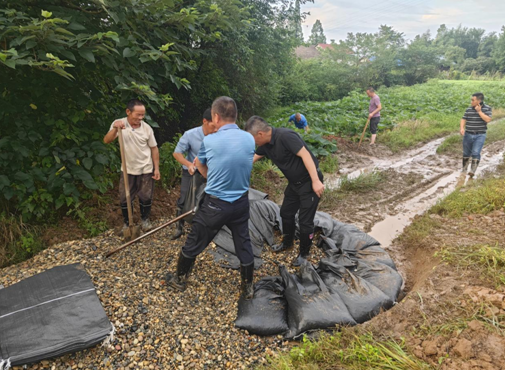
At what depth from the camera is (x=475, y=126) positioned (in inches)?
241

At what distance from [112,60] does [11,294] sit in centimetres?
222

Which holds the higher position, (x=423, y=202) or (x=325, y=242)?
(x=325, y=242)

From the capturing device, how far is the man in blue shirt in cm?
246

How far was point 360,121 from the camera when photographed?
1017cm

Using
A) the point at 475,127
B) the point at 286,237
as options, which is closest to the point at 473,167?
the point at 475,127

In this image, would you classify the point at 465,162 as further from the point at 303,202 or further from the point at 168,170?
the point at 168,170

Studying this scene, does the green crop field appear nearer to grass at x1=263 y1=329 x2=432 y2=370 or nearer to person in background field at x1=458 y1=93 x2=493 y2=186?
person in background field at x1=458 y1=93 x2=493 y2=186

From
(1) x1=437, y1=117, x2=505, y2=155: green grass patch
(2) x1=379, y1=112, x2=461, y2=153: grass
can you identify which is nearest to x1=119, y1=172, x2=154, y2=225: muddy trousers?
(2) x1=379, y1=112, x2=461, y2=153: grass

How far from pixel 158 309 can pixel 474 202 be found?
4.76m

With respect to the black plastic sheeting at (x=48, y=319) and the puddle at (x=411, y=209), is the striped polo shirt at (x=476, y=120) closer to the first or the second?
the puddle at (x=411, y=209)

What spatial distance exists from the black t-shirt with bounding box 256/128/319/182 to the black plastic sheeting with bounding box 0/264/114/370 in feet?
6.80

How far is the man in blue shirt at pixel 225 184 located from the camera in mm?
2463

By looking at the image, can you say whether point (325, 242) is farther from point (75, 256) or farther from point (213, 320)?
point (75, 256)

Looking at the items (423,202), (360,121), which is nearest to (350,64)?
(360,121)
